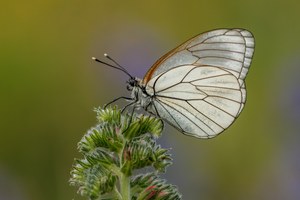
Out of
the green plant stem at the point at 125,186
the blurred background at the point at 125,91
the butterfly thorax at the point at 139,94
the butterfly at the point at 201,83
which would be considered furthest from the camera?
the blurred background at the point at 125,91

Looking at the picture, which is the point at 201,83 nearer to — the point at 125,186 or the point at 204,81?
the point at 204,81

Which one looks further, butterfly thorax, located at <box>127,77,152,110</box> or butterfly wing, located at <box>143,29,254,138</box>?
butterfly wing, located at <box>143,29,254,138</box>

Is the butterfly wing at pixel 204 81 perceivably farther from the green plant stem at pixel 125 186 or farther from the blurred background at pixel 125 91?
the blurred background at pixel 125 91

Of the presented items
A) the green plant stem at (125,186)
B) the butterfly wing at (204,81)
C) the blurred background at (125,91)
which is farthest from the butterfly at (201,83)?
the blurred background at (125,91)

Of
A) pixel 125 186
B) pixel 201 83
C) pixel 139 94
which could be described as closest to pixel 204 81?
pixel 201 83

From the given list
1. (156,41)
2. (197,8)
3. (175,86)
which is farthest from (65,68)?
(175,86)

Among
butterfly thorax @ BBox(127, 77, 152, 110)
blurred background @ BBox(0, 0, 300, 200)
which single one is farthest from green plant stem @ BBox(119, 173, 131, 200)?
blurred background @ BBox(0, 0, 300, 200)

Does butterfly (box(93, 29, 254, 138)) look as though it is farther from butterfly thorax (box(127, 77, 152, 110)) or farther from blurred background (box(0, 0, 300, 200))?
blurred background (box(0, 0, 300, 200))
